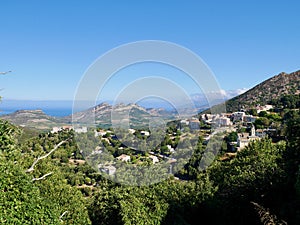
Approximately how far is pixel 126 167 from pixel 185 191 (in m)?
6.98

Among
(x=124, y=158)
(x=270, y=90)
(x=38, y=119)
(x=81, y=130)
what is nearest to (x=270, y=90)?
(x=270, y=90)

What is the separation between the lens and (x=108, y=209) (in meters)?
10.8

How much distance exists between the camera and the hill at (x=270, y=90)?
219ft

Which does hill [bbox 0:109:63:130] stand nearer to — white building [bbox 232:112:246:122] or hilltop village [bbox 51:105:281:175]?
hilltop village [bbox 51:105:281:175]

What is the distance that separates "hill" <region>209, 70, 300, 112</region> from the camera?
6662 centimetres

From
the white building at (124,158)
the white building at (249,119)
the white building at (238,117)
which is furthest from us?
the white building at (238,117)

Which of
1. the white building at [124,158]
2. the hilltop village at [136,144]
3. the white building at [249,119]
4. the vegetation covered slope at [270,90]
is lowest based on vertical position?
the white building at [124,158]

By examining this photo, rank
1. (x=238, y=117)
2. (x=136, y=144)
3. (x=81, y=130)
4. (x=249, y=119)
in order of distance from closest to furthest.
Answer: (x=81, y=130) < (x=136, y=144) < (x=249, y=119) < (x=238, y=117)

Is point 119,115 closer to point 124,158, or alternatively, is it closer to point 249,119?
point 124,158

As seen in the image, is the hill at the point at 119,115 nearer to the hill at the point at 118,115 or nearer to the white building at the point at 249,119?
the hill at the point at 118,115

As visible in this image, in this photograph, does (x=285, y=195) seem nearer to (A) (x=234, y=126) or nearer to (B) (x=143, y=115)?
(B) (x=143, y=115)

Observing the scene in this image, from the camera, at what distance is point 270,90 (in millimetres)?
74375

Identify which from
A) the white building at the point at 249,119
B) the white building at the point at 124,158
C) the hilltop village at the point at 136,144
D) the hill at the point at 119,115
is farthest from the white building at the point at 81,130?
the white building at the point at 249,119

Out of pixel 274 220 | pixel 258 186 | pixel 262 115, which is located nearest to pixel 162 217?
pixel 258 186
